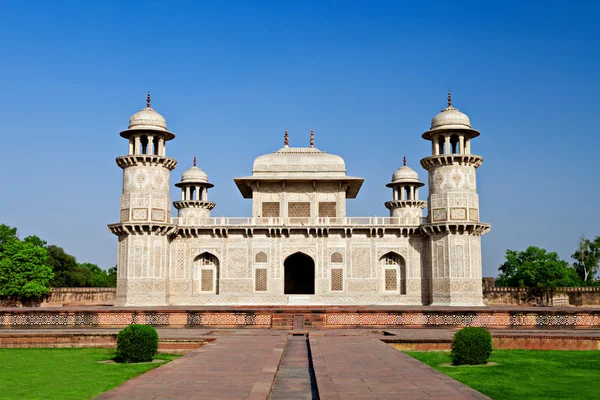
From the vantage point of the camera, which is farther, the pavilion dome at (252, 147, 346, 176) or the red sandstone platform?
the pavilion dome at (252, 147, 346, 176)

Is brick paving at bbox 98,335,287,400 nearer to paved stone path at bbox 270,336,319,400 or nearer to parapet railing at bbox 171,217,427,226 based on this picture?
paved stone path at bbox 270,336,319,400

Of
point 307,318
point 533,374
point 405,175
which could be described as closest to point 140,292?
point 307,318

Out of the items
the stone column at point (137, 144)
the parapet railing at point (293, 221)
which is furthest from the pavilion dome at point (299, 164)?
the stone column at point (137, 144)

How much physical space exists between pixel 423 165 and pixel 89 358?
20675mm

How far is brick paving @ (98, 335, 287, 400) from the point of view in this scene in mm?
7078

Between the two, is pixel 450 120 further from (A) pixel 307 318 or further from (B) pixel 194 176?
(B) pixel 194 176

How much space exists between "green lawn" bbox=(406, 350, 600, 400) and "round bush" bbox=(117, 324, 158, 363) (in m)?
5.06

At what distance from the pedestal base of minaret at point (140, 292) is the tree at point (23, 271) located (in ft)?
40.5

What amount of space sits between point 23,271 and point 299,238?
1821 cm

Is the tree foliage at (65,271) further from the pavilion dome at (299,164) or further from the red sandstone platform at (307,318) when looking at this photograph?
the red sandstone platform at (307,318)

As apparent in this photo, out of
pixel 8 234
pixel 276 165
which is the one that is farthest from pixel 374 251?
pixel 8 234

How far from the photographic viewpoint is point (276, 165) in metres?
32.4

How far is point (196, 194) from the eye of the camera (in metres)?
39.6

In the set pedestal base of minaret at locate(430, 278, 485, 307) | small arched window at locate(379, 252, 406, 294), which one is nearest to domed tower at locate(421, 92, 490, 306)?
pedestal base of minaret at locate(430, 278, 485, 307)
